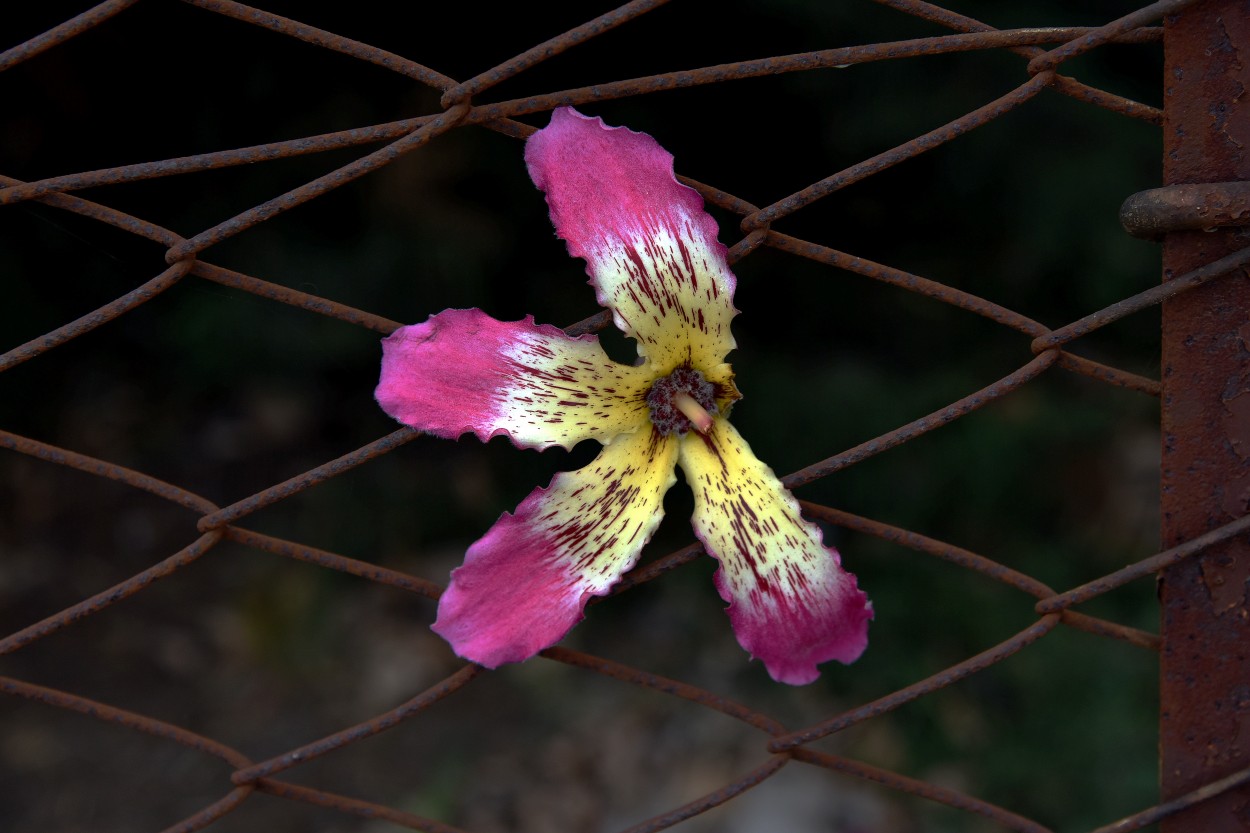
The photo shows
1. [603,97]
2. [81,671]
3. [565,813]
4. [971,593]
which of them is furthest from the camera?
[81,671]

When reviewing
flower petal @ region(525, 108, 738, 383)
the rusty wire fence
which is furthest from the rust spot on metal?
the rusty wire fence

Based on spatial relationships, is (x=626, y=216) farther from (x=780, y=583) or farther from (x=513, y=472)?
(x=513, y=472)

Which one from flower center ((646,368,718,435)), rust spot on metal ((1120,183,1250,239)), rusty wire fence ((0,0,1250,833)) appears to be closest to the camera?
rust spot on metal ((1120,183,1250,239))

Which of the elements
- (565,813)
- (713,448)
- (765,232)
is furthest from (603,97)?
(565,813)

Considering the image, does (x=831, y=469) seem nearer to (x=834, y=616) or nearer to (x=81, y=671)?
(x=834, y=616)

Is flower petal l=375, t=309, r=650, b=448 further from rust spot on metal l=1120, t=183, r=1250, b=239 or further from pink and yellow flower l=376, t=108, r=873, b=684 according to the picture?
rust spot on metal l=1120, t=183, r=1250, b=239
